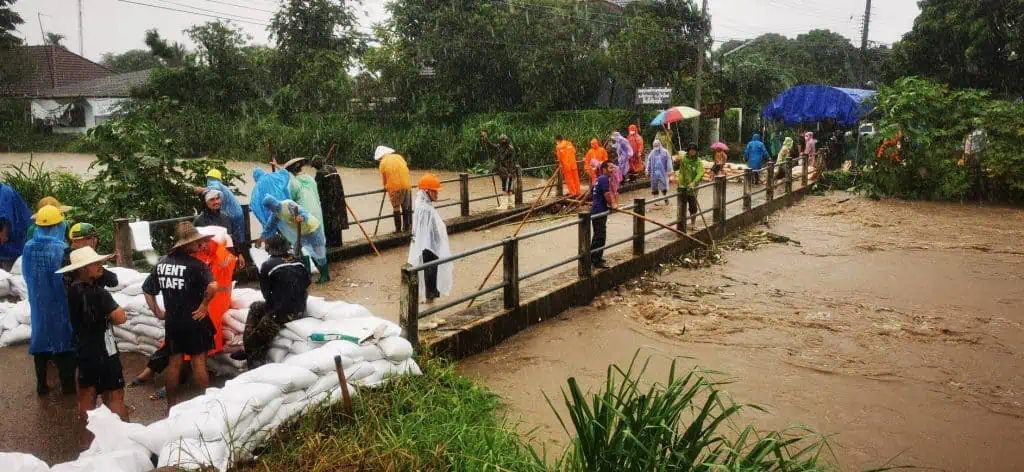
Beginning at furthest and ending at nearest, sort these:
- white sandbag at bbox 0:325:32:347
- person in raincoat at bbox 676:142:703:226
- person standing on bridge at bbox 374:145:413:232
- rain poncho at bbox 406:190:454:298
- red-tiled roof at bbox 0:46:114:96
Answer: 1. red-tiled roof at bbox 0:46:114:96
2. person in raincoat at bbox 676:142:703:226
3. person standing on bridge at bbox 374:145:413:232
4. rain poncho at bbox 406:190:454:298
5. white sandbag at bbox 0:325:32:347

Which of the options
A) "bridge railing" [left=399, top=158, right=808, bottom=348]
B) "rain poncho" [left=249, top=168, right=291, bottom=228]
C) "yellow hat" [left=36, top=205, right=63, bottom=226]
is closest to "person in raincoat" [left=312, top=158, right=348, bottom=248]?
"rain poncho" [left=249, top=168, right=291, bottom=228]

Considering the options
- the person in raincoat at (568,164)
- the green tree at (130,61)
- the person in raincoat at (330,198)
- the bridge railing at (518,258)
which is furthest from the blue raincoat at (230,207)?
the green tree at (130,61)

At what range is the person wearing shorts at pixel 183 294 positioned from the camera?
485cm

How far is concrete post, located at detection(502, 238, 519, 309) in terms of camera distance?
278 inches

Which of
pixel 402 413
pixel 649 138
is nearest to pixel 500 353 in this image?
pixel 402 413

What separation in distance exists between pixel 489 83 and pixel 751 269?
19489 millimetres

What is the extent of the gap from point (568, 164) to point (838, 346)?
8.60 m

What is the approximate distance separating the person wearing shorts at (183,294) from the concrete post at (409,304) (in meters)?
1.36

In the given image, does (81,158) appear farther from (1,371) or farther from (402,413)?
(402,413)

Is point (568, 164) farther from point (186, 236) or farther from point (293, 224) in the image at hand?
point (186, 236)

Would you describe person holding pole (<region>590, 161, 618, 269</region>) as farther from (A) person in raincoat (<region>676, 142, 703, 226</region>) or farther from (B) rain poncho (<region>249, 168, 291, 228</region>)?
(B) rain poncho (<region>249, 168, 291, 228</region>)

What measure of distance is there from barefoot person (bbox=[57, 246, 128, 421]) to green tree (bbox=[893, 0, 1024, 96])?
25.1 m

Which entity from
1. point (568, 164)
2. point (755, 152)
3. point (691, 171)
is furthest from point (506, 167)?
point (755, 152)

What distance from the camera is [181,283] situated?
483 cm
